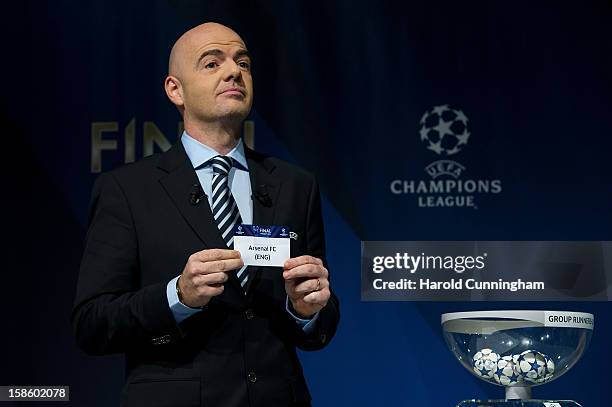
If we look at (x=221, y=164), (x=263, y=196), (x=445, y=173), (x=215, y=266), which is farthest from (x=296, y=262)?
(x=445, y=173)

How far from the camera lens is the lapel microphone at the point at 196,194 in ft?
7.92

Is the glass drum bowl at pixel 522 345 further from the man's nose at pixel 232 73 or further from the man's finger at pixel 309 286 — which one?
the man's nose at pixel 232 73

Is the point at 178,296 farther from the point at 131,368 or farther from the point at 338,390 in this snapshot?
the point at 338,390

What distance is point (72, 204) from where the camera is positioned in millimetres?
4387

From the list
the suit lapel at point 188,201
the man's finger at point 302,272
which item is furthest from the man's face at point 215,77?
the man's finger at point 302,272

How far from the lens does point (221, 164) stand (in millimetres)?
2498

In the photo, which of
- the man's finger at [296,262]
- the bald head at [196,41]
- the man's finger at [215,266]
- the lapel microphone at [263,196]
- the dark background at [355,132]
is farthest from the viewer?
the dark background at [355,132]

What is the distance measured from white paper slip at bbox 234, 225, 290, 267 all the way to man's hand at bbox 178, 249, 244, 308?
0.17 ft

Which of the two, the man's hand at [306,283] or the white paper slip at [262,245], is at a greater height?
the white paper slip at [262,245]

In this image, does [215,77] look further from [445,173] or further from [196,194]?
[445,173]

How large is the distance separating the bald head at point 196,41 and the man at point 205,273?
0.07ft

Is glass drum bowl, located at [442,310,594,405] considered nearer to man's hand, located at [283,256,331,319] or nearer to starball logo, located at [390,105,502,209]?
man's hand, located at [283,256,331,319]

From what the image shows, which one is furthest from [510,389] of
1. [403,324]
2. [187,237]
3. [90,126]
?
[90,126]

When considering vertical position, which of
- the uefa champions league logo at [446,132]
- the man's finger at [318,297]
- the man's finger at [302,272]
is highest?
the uefa champions league logo at [446,132]
